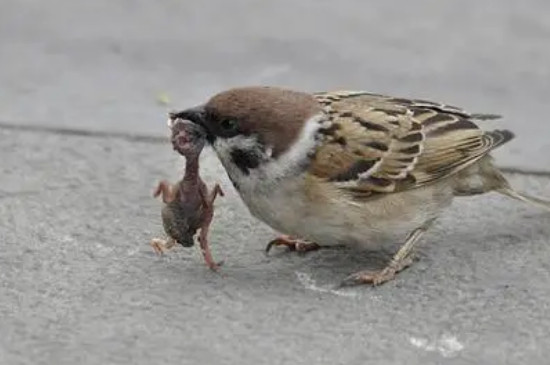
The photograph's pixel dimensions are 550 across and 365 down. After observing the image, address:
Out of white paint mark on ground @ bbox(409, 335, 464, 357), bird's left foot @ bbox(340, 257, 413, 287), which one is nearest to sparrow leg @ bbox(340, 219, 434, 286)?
bird's left foot @ bbox(340, 257, 413, 287)

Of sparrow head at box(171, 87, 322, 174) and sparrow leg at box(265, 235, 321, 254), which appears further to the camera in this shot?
sparrow leg at box(265, 235, 321, 254)

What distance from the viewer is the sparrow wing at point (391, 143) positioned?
173 inches

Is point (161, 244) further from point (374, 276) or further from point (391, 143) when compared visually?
point (391, 143)

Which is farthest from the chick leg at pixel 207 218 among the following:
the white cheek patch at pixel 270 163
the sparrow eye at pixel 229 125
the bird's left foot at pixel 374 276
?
the bird's left foot at pixel 374 276

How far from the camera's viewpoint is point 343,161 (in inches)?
173

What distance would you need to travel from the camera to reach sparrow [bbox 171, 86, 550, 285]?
14.0ft

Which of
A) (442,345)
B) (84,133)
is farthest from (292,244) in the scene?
(84,133)

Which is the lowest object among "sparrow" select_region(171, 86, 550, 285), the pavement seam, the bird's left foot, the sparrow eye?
the pavement seam

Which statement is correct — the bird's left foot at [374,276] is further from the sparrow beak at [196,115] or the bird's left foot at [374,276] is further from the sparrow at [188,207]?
the sparrow beak at [196,115]

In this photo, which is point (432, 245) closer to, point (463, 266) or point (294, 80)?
point (463, 266)

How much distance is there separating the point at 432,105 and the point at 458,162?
21 centimetres

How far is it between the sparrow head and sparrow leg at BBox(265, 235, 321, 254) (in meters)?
0.43

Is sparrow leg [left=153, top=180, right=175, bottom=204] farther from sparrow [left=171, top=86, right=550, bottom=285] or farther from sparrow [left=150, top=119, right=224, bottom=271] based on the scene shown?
sparrow [left=171, top=86, right=550, bottom=285]

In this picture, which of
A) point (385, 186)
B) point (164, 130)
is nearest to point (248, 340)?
point (385, 186)
